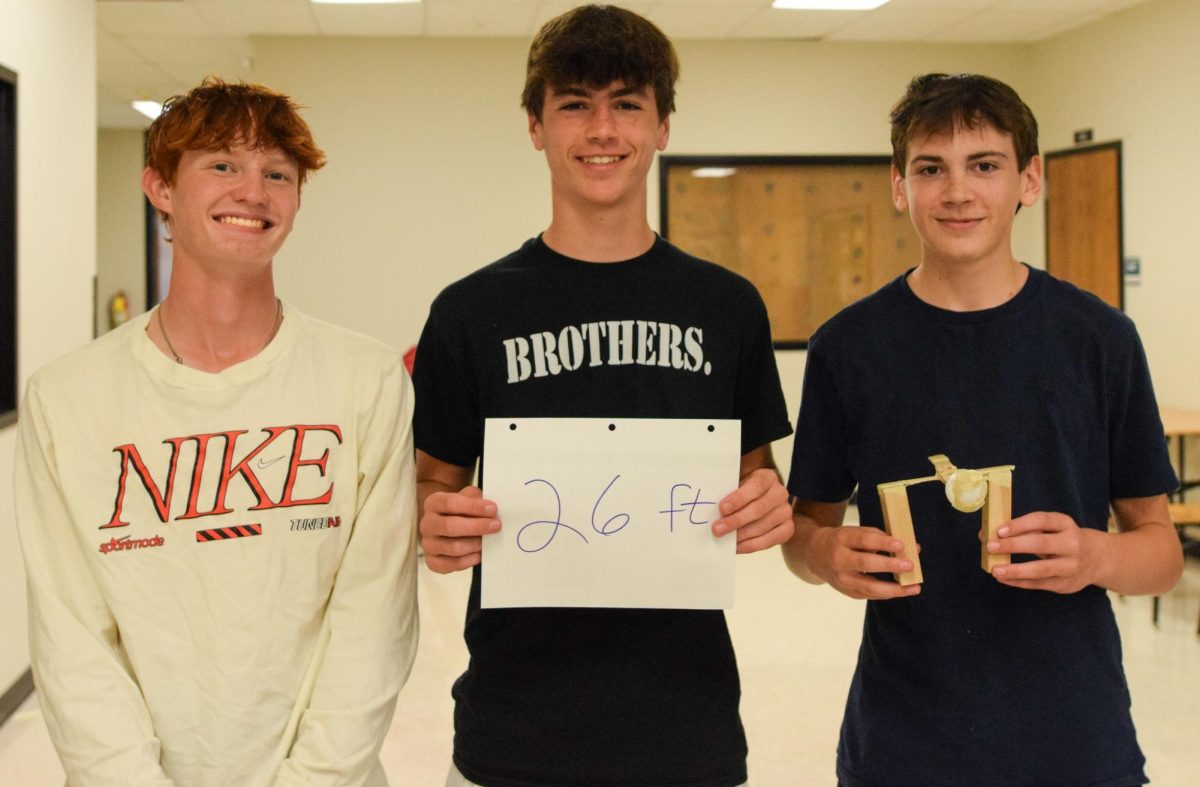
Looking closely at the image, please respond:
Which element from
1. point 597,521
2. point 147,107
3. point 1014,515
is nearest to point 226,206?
point 597,521

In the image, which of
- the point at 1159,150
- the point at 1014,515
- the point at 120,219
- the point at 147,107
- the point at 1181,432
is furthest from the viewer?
the point at 120,219

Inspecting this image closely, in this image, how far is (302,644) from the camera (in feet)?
4.76

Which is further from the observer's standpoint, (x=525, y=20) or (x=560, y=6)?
(x=525, y=20)

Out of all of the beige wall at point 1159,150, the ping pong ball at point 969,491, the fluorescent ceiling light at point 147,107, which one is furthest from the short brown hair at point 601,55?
the fluorescent ceiling light at point 147,107

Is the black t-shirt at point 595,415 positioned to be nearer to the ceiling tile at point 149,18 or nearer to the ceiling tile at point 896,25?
the ceiling tile at point 896,25

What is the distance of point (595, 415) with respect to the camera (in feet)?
5.05

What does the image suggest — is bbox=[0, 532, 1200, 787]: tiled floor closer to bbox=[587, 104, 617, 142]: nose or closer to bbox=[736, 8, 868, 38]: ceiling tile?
bbox=[587, 104, 617, 142]: nose

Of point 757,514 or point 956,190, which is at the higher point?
point 956,190

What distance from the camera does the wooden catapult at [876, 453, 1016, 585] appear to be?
1414mm

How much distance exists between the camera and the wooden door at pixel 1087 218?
6965 millimetres

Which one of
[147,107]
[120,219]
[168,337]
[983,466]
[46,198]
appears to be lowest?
[983,466]

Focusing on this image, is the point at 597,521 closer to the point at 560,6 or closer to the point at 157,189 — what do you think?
the point at 157,189

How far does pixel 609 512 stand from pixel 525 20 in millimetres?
5934

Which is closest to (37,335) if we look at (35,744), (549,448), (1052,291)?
(35,744)
